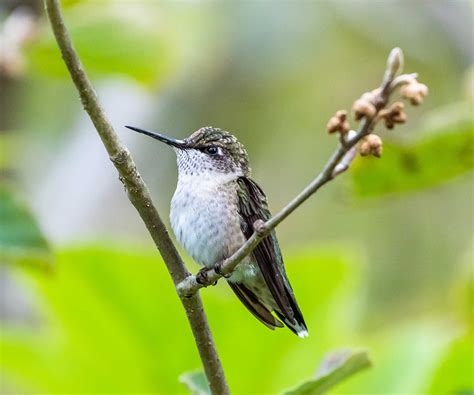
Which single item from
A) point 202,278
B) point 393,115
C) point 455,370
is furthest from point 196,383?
point 455,370

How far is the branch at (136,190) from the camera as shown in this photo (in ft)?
6.84

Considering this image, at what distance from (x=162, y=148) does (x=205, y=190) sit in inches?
194

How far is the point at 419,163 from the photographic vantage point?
354cm

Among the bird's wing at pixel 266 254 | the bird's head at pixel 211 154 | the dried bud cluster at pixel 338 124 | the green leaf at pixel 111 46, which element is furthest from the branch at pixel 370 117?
the green leaf at pixel 111 46

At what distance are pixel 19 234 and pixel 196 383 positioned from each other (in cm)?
79

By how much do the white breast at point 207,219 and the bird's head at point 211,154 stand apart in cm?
9

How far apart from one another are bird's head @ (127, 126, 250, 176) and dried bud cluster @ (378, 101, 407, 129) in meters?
1.86

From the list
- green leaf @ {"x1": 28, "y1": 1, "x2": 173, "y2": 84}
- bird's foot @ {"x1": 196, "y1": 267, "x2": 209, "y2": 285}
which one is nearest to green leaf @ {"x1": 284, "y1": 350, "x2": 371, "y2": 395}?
bird's foot @ {"x1": 196, "y1": 267, "x2": 209, "y2": 285}

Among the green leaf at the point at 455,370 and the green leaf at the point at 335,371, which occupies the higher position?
the green leaf at the point at 455,370

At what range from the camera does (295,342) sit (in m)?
4.39

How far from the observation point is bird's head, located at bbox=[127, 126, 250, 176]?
3711 millimetres

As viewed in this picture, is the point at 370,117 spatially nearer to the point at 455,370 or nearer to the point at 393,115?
the point at 393,115

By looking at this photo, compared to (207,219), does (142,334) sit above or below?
above

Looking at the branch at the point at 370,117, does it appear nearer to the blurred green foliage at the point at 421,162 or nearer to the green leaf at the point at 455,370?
the blurred green foliage at the point at 421,162
